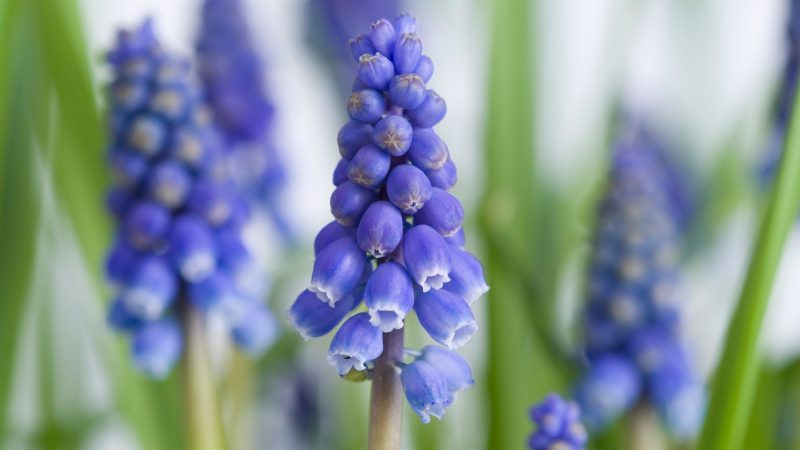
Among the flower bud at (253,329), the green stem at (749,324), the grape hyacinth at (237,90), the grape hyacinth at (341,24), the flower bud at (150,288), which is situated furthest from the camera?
the grape hyacinth at (341,24)

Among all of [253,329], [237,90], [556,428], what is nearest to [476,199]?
[237,90]

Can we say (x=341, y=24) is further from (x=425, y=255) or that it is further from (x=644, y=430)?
(x=425, y=255)

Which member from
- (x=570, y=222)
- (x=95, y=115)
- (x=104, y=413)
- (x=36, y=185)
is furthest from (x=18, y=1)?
(x=570, y=222)

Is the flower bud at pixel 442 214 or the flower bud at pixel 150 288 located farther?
the flower bud at pixel 150 288

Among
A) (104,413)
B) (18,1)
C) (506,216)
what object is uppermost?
(18,1)

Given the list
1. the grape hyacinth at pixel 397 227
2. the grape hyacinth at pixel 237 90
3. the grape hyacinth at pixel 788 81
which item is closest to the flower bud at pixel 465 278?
the grape hyacinth at pixel 397 227

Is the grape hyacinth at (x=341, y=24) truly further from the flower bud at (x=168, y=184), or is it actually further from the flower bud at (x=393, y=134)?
the flower bud at (x=393, y=134)

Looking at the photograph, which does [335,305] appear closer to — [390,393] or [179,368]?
[390,393]
